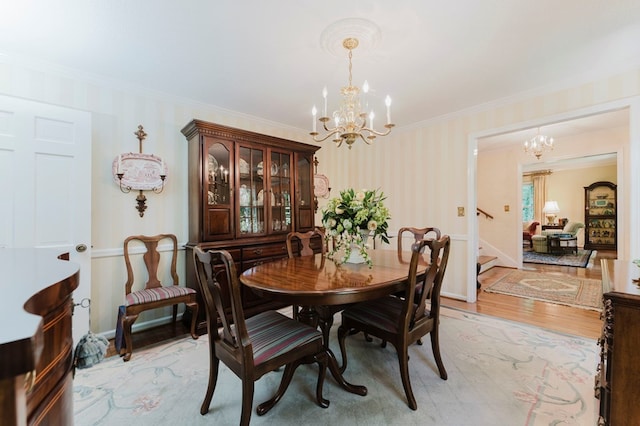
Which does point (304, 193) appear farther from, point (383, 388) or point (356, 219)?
point (383, 388)

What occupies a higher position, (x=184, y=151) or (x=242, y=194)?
(x=184, y=151)

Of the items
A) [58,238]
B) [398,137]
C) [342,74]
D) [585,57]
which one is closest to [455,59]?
[342,74]

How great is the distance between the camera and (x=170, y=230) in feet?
9.68

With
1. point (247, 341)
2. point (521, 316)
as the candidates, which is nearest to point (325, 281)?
point (247, 341)

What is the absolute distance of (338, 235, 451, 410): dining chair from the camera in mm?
1599

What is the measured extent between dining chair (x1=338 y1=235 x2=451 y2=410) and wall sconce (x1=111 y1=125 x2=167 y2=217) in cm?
229

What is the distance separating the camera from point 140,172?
2709mm

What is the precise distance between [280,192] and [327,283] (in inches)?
84.6

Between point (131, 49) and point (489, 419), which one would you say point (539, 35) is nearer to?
point (489, 419)

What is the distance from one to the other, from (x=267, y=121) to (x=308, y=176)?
95 centimetres

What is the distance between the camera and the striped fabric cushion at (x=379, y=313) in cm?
174

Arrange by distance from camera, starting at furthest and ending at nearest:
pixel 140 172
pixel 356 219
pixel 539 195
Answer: pixel 539 195
pixel 140 172
pixel 356 219

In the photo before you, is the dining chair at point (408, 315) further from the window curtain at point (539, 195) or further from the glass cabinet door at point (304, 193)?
the window curtain at point (539, 195)

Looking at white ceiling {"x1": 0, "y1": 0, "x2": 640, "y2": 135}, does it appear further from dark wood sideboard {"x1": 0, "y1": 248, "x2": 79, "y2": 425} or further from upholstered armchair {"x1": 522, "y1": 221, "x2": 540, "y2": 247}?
upholstered armchair {"x1": 522, "y1": 221, "x2": 540, "y2": 247}
